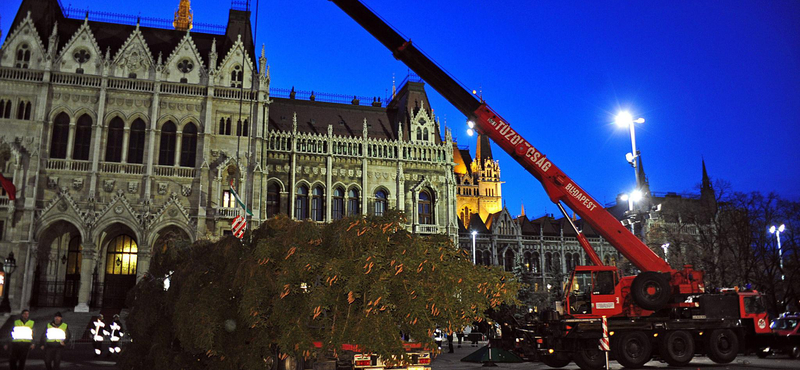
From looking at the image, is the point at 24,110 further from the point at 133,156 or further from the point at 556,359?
the point at 556,359

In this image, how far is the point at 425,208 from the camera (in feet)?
152

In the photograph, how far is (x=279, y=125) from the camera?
4569 centimetres

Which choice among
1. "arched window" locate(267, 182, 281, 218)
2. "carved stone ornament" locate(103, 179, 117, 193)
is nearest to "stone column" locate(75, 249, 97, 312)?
"carved stone ornament" locate(103, 179, 117, 193)

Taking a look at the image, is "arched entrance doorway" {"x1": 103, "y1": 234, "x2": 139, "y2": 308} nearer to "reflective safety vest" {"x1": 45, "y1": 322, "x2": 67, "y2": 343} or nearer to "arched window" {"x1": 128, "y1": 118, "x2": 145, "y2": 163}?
"arched window" {"x1": 128, "y1": 118, "x2": 145, "y2": 163}

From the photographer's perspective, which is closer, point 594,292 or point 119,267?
point 594,292

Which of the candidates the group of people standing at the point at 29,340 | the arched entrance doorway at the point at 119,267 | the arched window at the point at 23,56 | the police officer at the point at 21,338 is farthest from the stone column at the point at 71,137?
the police officer at the point at 21,338

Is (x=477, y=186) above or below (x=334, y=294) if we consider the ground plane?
Result: above

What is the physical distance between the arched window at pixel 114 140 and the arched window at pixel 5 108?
5.73m

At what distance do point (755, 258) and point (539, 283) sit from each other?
93.3ft

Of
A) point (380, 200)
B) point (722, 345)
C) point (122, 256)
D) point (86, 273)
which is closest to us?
point (722, 345)

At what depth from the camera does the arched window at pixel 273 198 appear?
139ft

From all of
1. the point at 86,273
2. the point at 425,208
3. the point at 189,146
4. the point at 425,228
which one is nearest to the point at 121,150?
the point at 189,146

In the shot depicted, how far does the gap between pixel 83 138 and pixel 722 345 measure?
118 feet

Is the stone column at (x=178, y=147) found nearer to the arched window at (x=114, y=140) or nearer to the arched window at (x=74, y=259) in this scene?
the arched window at (x=114, y=140)
